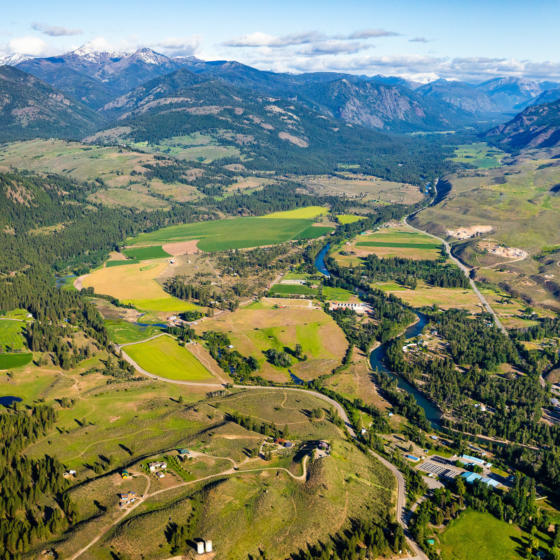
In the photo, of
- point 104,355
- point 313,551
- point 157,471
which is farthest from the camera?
point 104,355

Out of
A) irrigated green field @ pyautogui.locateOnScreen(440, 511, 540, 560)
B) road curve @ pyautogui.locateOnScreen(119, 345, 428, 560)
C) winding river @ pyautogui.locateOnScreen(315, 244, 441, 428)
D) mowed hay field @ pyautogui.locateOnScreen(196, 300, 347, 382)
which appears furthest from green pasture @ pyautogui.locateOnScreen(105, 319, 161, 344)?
irrigated green field @ pyautogui.locateOnScreen(440, 511, 540, 560)

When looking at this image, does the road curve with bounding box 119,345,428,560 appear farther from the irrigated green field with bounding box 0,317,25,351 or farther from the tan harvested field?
the irrigated green field with bounding box 0,317,25,351

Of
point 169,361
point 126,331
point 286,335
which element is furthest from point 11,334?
point 286,335

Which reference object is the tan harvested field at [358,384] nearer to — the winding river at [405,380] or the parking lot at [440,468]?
the winding river at [405,380]

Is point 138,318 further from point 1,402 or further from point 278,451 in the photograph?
point 278,451

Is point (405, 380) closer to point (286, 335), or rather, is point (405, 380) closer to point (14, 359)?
point (286, 335)

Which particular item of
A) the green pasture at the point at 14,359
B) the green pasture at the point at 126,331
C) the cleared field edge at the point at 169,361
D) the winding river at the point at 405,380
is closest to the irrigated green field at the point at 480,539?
the winding river at the point at 405,380

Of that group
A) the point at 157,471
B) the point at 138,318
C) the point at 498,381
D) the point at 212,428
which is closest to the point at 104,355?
the point at 138,318
